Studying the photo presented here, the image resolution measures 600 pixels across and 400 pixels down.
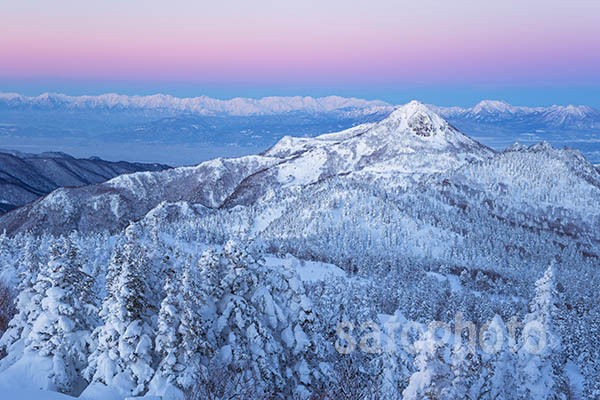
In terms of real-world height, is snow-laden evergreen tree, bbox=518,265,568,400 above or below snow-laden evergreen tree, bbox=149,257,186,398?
below

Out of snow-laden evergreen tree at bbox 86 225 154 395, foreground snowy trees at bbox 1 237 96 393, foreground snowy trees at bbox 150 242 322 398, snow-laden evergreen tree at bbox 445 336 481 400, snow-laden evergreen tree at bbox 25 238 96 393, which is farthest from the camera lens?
snow-laden evergreen tree at bbox 25 238 96 393

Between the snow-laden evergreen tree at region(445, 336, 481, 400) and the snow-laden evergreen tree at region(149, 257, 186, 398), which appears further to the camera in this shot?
the snow-laden evergreen tree at region(149, 257, 186, 398)

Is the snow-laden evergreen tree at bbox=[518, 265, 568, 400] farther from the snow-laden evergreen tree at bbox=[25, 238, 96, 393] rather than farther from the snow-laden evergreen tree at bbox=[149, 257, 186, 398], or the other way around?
the snow-laden evergreen tree at bbox=[25, 238, 96, 393]

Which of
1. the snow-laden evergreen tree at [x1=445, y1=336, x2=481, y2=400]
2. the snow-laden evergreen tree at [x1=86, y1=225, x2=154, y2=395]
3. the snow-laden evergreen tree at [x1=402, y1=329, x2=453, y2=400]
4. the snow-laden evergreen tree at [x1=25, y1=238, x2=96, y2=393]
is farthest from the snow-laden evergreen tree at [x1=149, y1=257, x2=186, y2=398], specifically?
the snow-laden evergreen tree at [x1=445, y1=336, x2=481, y2=400]

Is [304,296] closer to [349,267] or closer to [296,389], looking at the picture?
[296,389]

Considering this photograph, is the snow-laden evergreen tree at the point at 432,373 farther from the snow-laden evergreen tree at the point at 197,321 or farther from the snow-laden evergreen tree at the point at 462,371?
the snow-laden evergreen tree at the point at 197,321

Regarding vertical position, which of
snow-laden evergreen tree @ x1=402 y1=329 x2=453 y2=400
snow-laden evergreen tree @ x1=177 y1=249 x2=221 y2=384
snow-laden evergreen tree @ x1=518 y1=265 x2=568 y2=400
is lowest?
snow-laden evergreen tree @ x1=518 y1=265 x2=568 y2=400

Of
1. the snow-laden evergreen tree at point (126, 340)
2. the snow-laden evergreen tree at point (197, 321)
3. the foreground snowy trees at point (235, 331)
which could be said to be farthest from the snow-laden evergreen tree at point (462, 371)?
the snow-laden evergreen tree at point (126, 340)
